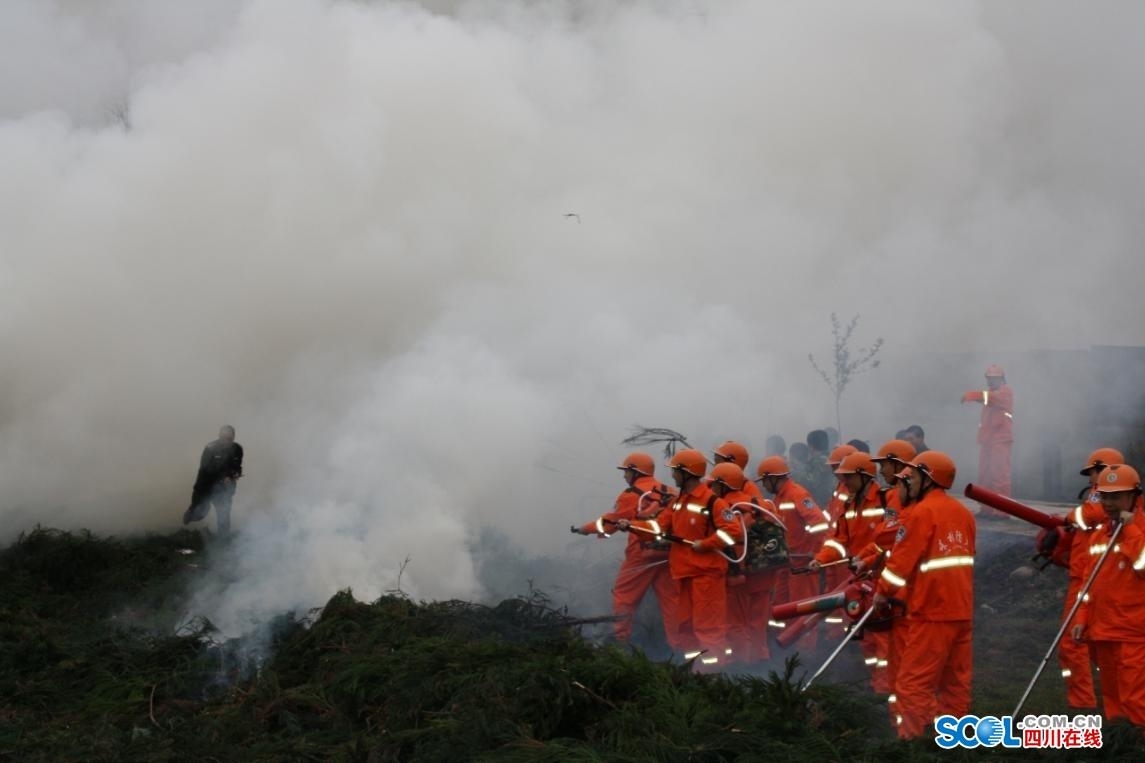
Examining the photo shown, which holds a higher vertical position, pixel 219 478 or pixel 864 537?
pixel 219 478

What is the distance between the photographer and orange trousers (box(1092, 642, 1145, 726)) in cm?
702

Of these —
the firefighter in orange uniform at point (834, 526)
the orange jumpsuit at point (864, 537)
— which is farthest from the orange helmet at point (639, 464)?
the orange jumpsuit at point (864, 537)

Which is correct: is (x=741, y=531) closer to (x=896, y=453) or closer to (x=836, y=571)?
(x=836, y=571)

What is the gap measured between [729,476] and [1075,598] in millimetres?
2782

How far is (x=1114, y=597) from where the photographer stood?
728 centimetres

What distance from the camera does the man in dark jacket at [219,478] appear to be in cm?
1330

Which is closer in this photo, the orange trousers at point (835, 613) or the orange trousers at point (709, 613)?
the orange trousers at point (709, 613)

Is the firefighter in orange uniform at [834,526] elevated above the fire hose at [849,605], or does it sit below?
above

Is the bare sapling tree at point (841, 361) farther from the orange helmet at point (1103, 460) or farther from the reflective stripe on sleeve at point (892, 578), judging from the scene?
the reflective stripe on sleeve at point (892, 578)

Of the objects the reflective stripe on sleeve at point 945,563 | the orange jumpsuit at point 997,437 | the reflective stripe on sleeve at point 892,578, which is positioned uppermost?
the orange jumpsuit at point 997,437

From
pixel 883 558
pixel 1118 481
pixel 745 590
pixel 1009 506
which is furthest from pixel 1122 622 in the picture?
pixel 745 590

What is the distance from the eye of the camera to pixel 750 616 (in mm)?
10211

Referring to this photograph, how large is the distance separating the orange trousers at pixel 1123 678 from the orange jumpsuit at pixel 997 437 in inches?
277

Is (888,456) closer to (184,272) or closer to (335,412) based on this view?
(335,412)
